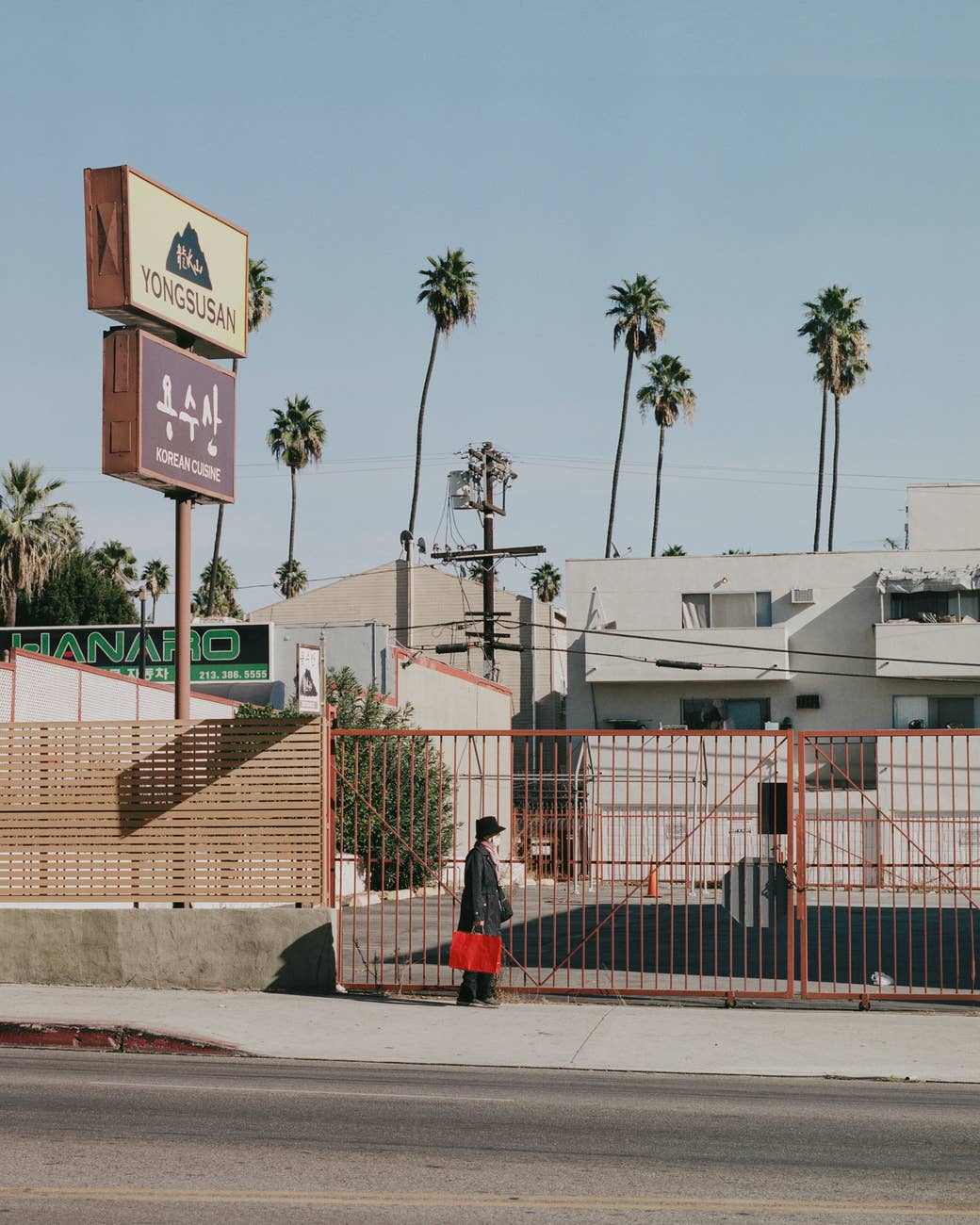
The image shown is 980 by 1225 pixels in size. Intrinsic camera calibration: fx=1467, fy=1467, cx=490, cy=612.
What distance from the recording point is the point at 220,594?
289 ft

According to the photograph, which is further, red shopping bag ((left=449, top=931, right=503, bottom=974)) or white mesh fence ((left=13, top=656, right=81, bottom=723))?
white mesh fence ((left=13, top=656, right=81, bottom=723))

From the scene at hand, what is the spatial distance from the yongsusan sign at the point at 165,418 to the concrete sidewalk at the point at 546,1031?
5518mm

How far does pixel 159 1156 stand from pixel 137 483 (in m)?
9.40

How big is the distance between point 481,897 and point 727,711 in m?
37.8

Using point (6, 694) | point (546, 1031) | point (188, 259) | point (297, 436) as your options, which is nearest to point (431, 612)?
point (297, 436)

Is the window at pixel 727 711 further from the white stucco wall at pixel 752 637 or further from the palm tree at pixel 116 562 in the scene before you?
the palm tree at pixel 116 562

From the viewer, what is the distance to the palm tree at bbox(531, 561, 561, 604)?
344ft

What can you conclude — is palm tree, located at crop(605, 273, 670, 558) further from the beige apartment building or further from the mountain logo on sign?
the mountain logo on sign

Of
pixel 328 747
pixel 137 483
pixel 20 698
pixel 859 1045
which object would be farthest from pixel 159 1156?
pixel 20 698

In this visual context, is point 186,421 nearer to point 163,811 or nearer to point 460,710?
point 163,811

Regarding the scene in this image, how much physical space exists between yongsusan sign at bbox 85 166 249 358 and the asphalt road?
8.40 m

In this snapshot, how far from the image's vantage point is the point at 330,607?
6738cm

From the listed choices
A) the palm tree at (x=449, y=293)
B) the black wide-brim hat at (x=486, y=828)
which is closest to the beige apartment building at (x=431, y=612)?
the palm tree at (x=449, y=293)

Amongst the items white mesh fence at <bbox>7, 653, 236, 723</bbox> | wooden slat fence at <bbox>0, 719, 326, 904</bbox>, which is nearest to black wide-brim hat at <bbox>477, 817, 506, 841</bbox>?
wooden slat fence at <bbox>0, 719, 326, 904</bbox>
